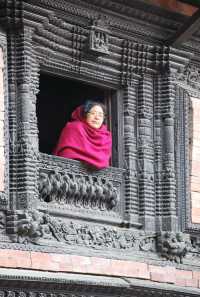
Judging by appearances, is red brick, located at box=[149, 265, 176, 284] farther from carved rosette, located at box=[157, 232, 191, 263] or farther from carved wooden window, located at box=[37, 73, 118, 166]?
carved wooden window, located at box=[37, 73, 118, 166]

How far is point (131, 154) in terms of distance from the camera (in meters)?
21.4

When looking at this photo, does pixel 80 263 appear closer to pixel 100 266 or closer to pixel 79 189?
pixel 100 266

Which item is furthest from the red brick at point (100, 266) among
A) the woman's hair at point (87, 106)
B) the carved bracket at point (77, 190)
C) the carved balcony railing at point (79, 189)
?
the woman's hair at point (87, 106)

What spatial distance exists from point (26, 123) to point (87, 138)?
115 centimetres

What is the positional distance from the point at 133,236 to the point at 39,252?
5.56 feet

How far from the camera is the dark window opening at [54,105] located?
867 inches

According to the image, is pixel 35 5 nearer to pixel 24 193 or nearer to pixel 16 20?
pixel 16 20

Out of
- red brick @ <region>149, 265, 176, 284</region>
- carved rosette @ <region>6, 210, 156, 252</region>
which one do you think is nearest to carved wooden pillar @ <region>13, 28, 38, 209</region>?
carved rosette @ <region>6, 210, 156, 252</region>

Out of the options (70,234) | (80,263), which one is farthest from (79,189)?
(80,263)

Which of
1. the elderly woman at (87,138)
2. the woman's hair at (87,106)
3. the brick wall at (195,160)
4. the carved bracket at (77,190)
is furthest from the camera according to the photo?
the brick wall at (195,160)

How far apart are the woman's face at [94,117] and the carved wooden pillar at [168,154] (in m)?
0.95

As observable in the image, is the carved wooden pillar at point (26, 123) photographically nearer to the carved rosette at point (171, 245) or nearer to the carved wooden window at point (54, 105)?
the carved wooden window at point (54, 105)

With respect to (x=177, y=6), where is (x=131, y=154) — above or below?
below

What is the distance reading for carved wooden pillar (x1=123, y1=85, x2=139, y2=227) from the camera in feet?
69.8
